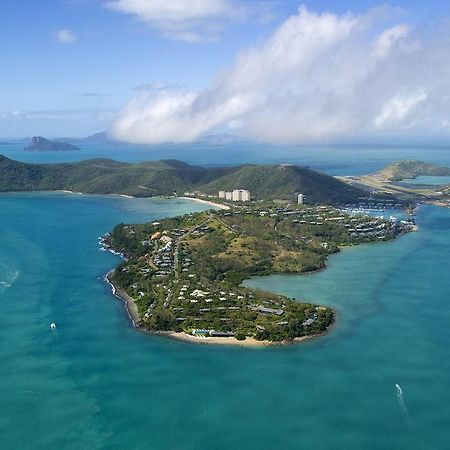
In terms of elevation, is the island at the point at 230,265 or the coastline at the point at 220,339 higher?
the island at the point at 230,265

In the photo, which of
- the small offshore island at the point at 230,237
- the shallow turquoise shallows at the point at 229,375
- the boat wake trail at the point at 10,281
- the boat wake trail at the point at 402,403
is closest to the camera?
the shallow turquoise shallows at the point at 229,375

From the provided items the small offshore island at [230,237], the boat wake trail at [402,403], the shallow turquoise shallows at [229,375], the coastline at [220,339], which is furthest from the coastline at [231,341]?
the boat wake trail at [402,403]

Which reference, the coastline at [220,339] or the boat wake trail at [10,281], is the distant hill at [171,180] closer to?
the boat wake trail at [10,281]

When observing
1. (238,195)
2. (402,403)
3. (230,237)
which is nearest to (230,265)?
(230,237)

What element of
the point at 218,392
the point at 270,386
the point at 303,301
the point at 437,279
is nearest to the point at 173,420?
the point at 218,392

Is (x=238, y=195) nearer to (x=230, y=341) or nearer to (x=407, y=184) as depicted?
(x=407, y=184)
